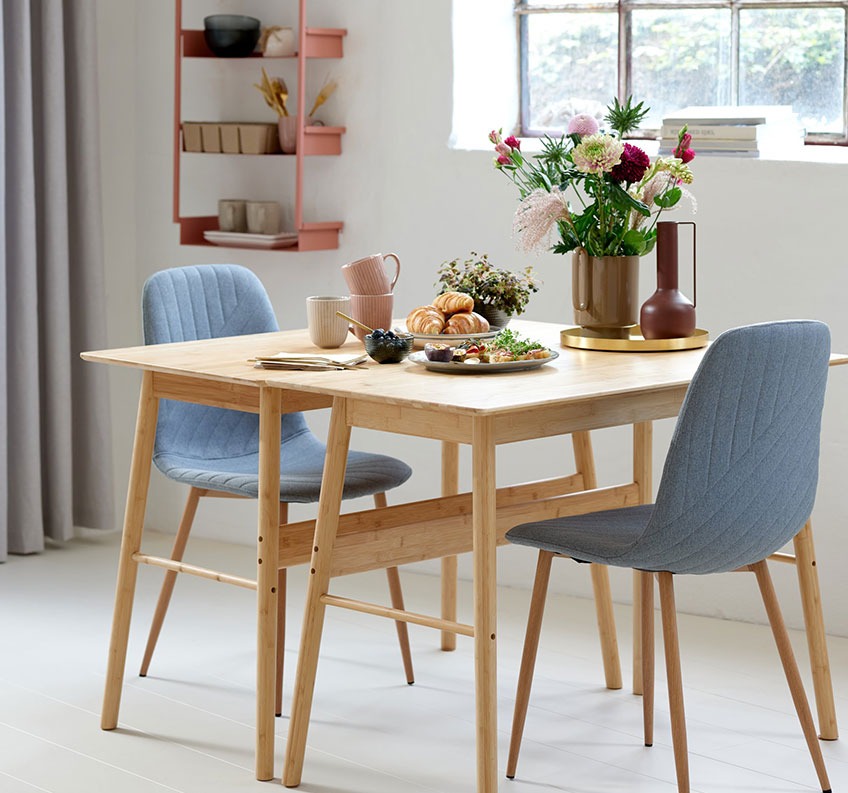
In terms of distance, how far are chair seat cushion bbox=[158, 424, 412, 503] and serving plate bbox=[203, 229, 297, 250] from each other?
966 mm

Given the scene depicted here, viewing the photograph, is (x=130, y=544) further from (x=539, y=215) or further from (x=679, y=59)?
(x=679, y=59)

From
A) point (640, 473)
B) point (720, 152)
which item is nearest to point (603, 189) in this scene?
point (640, 473)

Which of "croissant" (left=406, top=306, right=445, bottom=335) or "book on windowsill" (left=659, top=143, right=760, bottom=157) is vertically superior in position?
"book on windowsill" (left=659, top=143, right=760, bottom=157)

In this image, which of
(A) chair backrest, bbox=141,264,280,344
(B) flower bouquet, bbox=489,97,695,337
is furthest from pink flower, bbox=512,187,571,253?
(A) chair backrest, bbox=141,264,280,344

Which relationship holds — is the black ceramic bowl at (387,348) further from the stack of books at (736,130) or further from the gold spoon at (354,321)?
the stack of books at (736,130)

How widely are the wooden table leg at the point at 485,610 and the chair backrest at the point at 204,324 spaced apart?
1022 mm

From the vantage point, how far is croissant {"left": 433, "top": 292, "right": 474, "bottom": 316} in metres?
2.97

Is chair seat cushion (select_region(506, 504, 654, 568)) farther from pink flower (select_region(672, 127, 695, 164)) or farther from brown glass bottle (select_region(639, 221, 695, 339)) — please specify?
pink flower (select_region(672, 127, 695, 164))

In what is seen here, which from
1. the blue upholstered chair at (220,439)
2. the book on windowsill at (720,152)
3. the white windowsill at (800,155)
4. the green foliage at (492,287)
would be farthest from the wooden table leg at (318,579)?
the book on windowsill at (720,152)

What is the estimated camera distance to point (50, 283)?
4344 mm

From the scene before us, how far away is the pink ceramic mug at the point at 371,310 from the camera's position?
3.01 meters

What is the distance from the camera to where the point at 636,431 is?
3199 millimetres

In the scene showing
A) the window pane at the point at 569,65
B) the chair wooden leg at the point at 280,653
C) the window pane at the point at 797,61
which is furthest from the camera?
the window pane at the point at 569,65

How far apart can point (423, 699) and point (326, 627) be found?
56cm
